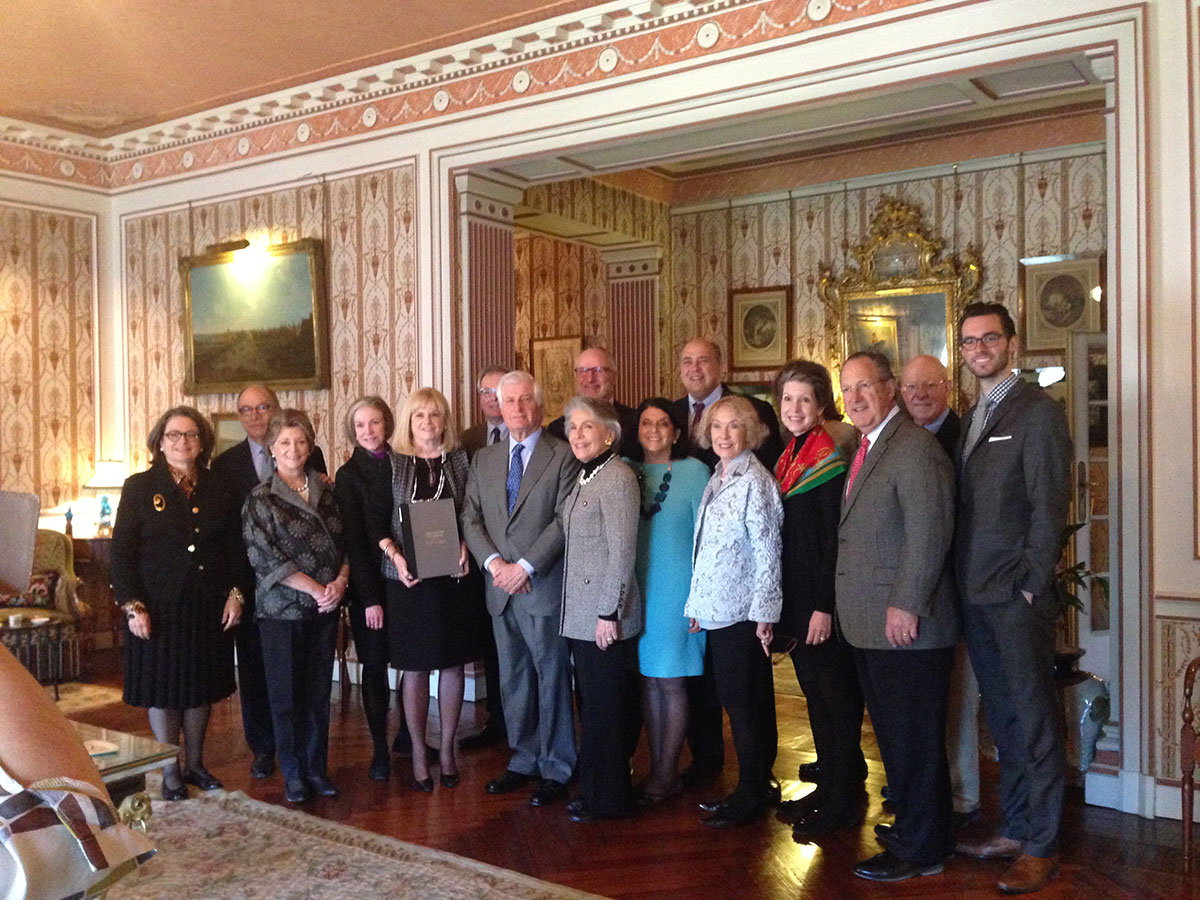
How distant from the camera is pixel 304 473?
4.47 meters

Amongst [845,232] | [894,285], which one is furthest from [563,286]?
[894,285]

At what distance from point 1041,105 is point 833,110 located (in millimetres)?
2464

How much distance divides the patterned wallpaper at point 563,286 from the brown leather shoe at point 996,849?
21.2ft

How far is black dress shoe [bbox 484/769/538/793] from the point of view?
443 centimetres

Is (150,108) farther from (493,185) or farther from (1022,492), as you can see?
(1022,492)

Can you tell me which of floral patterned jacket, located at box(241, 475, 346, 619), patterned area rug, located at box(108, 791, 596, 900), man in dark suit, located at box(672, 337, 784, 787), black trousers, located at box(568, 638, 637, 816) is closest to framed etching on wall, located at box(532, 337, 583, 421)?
man in dark suit, located at box(672, 337, 784, 787)

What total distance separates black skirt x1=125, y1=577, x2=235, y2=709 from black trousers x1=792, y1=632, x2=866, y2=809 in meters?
2.42

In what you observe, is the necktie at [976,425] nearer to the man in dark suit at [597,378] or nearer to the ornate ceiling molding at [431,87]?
the man in dark suit at [597,378]

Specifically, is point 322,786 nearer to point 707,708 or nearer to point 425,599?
point 425,599

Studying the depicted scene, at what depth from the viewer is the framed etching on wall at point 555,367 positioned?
9.72 metres

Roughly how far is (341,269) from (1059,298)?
496 cm

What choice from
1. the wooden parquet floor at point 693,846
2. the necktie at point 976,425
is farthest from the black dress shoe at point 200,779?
the necktie at point 976,425

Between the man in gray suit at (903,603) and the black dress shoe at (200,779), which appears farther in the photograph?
the black dress shoe at (200,779)

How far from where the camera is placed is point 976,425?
3.67 meters
